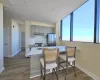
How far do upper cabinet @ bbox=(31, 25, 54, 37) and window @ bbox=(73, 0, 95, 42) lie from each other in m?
2.31

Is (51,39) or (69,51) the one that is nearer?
(69,51)

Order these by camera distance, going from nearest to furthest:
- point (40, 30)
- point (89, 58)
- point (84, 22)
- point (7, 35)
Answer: point (89, 58) → point (84, 22) → point (7, 35) → point (40, 30)

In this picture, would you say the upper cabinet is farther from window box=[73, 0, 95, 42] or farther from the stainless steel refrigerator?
window box=[73, 0, 95, 42]

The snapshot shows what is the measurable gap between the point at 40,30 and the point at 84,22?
3.19 metres

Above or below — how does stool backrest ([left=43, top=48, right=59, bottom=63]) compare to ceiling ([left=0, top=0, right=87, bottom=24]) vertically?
below

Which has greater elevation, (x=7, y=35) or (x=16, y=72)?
(x=7, y=35)

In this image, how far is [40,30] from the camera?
19.0 ft

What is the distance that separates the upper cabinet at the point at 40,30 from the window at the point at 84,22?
91.1 inches

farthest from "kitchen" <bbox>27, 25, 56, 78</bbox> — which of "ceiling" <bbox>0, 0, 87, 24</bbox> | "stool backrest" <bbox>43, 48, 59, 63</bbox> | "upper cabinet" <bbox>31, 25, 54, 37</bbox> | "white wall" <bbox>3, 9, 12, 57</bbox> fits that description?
"stool backrest" <bbox>43, 48, 59, 63</bbox>

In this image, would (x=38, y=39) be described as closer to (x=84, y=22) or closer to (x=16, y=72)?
(x=16, y=72)

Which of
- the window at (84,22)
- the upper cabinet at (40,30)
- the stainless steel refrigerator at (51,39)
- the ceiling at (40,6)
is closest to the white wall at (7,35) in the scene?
the upper cabinet at (40,30)

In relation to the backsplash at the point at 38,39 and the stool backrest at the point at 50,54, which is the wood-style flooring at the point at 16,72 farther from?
the backsplash at the point at 38,39

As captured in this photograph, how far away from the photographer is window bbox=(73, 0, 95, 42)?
2926 mm

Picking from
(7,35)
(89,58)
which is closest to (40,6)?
(89,58)
